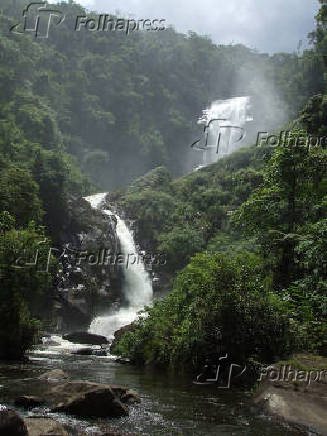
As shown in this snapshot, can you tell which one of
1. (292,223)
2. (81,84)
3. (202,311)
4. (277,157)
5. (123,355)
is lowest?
(123,355)

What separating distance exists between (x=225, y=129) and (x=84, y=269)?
47.1 metres

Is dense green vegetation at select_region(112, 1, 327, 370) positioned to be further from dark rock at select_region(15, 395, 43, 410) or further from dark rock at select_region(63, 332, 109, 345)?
dark rock at select_region(63, 332, 109, 345)

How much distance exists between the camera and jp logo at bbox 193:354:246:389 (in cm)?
1241

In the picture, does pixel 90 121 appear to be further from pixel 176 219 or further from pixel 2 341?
pixel 2 341

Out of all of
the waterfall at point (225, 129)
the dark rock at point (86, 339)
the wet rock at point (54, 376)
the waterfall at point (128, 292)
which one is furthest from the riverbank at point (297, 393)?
the waterfall at point (225, 129)

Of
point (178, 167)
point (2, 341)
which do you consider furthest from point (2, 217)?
point (178, 167)

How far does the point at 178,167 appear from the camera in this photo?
86438 millimetres

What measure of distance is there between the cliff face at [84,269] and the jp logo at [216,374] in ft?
69.6

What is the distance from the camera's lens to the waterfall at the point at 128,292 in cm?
3466

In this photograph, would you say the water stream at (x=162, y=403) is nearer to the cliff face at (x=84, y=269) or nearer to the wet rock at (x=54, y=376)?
the wet rock at (x=54, y=376)

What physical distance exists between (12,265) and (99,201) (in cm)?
3488

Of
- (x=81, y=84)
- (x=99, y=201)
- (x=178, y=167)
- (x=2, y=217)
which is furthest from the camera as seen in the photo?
(x=178, y=167)

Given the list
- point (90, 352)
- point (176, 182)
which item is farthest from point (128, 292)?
point (176, 182)

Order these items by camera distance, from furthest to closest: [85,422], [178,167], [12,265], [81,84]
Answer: [178,167]
[81,84]
[12,265]
[85,422]
